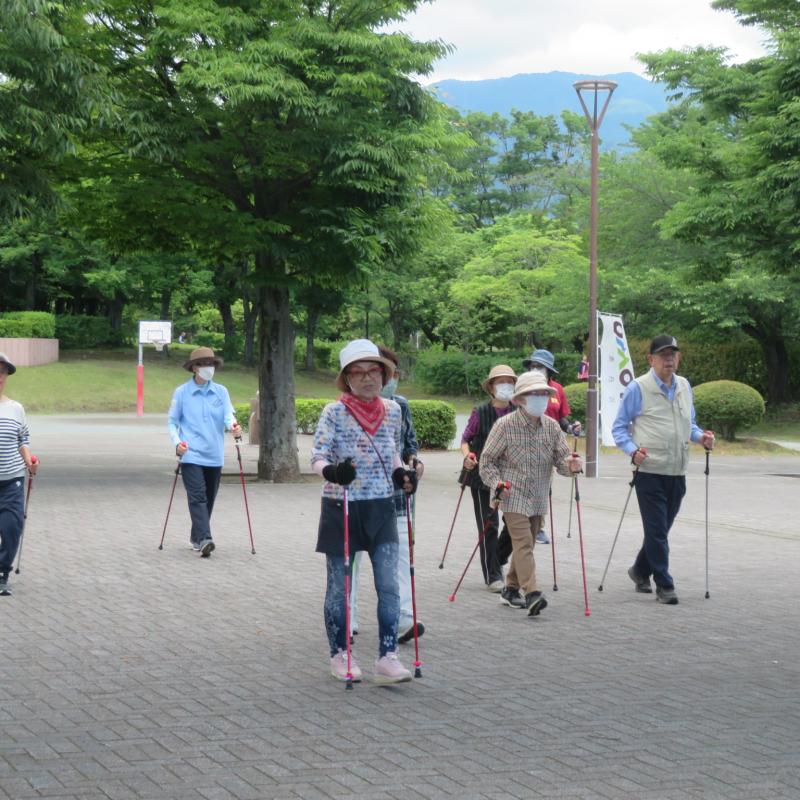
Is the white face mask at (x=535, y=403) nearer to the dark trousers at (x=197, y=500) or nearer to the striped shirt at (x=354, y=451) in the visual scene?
the striped shirt at (x=354, y=451)

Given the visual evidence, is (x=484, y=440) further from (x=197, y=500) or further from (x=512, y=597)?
(x=197, y=500)

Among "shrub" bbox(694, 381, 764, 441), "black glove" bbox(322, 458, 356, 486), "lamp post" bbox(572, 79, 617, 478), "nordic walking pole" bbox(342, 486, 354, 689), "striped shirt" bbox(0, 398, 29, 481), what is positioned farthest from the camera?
"shrub" bbox(694, 381, 764, 441)

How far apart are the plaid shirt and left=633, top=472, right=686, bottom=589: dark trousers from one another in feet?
3.14

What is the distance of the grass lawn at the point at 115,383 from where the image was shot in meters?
46.8

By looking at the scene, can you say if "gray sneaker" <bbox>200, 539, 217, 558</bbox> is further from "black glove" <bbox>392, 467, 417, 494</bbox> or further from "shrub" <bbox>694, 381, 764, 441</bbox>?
"shrub" <bbox>694, 381, 764, 441</bbox>

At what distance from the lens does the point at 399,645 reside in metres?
8.10

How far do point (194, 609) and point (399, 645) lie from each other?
6.06ft

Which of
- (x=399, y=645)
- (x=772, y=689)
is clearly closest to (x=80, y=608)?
(x=399, y=645)

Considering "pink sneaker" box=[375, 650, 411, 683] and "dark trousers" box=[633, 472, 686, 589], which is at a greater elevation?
"dark trousers" box=[633, 472, 686, 589]

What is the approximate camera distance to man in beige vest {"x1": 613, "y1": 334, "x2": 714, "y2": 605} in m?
9.94

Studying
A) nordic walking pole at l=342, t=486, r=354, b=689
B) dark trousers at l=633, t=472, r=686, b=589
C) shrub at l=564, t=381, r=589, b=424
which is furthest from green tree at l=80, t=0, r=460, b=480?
shrub at l=564, t=381, r=589, b=424

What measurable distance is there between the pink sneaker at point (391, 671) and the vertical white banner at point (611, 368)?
659 inches

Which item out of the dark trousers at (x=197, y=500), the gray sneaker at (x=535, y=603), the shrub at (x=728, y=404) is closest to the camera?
the gray sneaker at (x=535, y=603)

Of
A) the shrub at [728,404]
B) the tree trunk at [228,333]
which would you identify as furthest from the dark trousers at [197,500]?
the tree trunk at [228,333]
